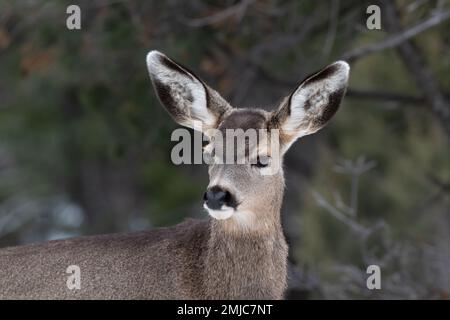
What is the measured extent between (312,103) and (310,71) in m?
6.10

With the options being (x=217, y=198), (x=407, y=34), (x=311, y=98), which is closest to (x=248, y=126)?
(x=311, y=98)

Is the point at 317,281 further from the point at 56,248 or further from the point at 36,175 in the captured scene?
the point at 36,175

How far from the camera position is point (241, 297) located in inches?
325

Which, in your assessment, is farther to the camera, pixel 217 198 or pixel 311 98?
pixel 311 98

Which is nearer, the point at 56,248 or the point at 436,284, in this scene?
the point at 56,248

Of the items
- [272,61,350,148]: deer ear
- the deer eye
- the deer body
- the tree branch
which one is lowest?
the deer body

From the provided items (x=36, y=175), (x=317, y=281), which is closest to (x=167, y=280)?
(x=317, y=281)

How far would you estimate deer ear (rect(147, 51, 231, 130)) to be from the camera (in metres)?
8.58

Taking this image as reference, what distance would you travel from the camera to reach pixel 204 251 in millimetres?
8469

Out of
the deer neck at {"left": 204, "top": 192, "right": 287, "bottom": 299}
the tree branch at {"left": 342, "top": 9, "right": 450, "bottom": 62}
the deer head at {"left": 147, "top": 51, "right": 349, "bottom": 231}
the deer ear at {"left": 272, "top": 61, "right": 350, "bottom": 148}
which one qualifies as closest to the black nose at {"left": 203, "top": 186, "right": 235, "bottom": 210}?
the deer head at {"left": 147, "top": 51, "right": 349, "bottom": 231}

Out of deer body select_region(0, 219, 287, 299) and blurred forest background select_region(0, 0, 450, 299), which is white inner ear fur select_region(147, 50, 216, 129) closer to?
deer body select_region(0, 219, 287, 299)

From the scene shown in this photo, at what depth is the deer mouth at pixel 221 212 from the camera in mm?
7703

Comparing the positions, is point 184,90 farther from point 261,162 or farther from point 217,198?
point 217,198
